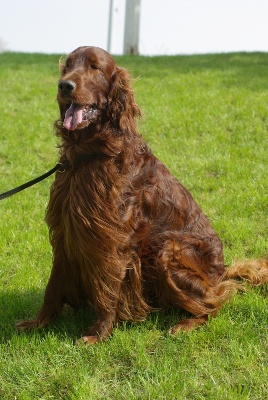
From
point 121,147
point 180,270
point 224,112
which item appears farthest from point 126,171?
point 224,112

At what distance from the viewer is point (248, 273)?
4.66 meters

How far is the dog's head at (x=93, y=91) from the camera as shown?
3.59 metres

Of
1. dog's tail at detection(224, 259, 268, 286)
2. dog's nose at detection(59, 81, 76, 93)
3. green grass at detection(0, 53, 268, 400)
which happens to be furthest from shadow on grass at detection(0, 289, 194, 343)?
dog's nose at detection(59, 81, 76, 93)

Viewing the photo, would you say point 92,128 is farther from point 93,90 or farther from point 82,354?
point 82,354

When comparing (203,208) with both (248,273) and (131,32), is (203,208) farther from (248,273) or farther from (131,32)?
(131,32)

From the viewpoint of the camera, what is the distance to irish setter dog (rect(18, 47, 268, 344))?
3.80 meters

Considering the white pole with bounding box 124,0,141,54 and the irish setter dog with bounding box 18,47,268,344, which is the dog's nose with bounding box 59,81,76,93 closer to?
the irish setter dog with bounding box 18,47,268,344

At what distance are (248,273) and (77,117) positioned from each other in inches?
76.7

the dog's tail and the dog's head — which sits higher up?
the dog's head

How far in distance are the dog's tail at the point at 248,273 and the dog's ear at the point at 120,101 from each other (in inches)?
59.8

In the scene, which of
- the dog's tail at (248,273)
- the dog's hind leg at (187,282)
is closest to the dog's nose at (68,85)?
the dog's hind leg at (187,282)

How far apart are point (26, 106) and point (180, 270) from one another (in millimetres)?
6741

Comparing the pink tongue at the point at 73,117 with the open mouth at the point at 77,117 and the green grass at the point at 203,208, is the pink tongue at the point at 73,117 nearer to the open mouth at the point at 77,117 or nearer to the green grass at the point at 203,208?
the open mouth at the point at 77,117

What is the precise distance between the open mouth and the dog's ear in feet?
0.62
